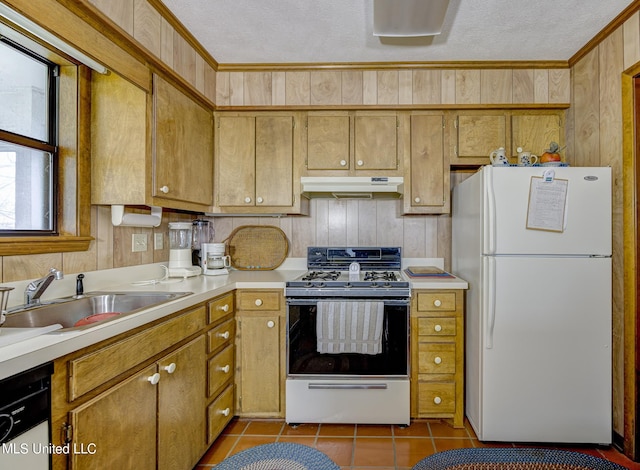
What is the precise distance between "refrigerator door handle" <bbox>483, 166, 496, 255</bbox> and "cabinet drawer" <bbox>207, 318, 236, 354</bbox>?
1.52 m

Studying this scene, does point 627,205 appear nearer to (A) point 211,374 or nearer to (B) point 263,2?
(B) point 263,2

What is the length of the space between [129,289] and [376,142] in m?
1.80

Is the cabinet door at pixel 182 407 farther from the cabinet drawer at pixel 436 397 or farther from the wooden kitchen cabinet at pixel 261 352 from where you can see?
the cabinet drawer at pixel 436 397

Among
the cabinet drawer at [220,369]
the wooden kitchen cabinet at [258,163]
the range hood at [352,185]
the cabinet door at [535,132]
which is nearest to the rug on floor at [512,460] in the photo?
the cabinet drawer at [220,369]

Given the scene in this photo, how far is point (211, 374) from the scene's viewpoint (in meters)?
1.95

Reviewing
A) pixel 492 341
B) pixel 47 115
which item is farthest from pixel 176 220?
pixel 492 341

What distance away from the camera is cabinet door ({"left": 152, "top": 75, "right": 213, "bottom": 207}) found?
6.47 feet

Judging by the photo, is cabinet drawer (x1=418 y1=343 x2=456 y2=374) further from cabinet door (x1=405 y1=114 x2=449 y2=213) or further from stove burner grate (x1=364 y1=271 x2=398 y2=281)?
cabinet door (x1=405 y1=114 x2=449 y2=213)

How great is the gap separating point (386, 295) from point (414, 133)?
1.16m

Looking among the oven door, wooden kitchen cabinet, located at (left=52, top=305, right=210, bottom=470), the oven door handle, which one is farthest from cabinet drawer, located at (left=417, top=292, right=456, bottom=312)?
wooden kitchen cabinet, located at (left=52, top=305, right=210, bottom=470)

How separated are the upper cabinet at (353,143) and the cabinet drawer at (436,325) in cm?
→ 101

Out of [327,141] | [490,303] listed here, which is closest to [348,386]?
[490,303]

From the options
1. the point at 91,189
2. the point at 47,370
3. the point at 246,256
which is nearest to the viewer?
the point at 47,370

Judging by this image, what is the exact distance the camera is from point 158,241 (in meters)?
2.45
